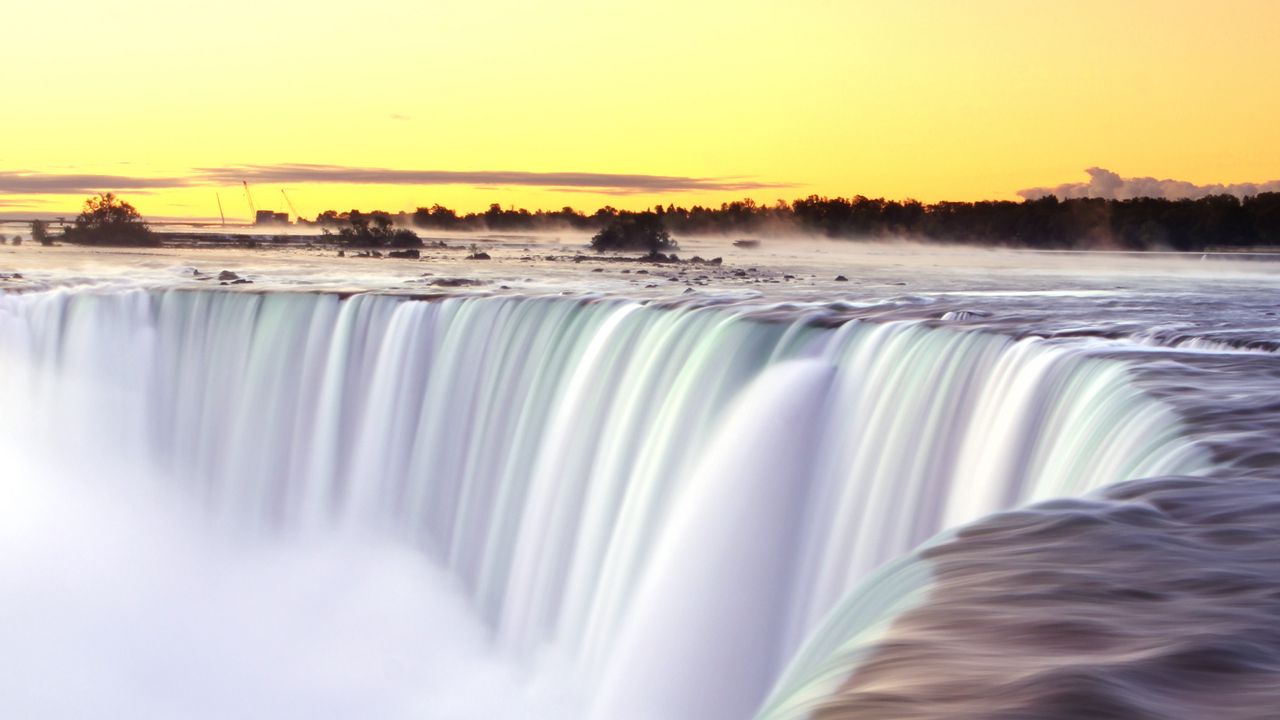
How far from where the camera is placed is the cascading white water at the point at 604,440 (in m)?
9.89

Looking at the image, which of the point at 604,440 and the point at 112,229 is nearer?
the point at 604,440

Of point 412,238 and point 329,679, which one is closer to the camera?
point 329,679

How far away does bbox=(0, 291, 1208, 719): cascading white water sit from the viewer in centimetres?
989

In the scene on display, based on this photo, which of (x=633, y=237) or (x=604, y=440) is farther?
(x=633, y=237)

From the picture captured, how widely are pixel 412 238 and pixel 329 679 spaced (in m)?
47.5

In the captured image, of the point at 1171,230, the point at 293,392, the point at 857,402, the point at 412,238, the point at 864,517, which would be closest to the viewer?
the point at 864,517

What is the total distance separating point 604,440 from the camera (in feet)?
45.8

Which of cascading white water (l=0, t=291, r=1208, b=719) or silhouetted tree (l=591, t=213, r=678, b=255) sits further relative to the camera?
silhouetted tree (l=591, t=213, r=678, b=255)

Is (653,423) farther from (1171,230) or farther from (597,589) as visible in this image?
(1171,230)

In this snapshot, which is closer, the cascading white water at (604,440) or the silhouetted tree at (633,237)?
the cascading white water at (604,440)

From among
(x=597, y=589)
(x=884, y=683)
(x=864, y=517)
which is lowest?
(x=597, y=589)

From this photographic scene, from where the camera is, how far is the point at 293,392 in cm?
1908

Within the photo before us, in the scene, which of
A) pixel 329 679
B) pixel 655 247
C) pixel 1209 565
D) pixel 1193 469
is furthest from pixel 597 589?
pixel 655 247

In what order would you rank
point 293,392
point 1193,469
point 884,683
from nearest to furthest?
point 884,683 < point 1193,469 < point 293,392
